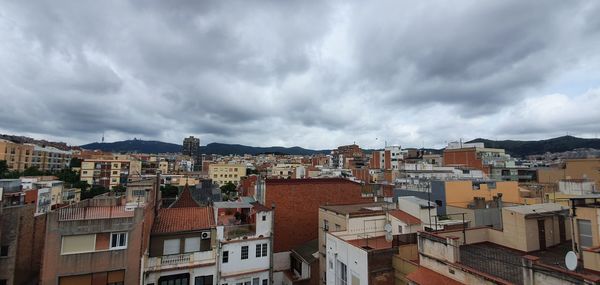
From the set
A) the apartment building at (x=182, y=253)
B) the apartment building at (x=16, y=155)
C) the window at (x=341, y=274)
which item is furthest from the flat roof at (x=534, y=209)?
the apartment building at (x=16, y=155)

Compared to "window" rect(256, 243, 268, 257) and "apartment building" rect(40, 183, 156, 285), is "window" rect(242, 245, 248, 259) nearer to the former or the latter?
"window" rect(256, 243, 268, 257)

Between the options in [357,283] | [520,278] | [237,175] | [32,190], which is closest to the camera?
[520,278]

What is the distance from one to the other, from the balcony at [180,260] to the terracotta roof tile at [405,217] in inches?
563

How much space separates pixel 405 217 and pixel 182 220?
17437 millimetres

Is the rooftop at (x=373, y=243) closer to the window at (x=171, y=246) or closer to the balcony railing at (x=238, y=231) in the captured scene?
the balcony railing at (x=238, y=231)

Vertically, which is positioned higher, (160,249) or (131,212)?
(131,212)

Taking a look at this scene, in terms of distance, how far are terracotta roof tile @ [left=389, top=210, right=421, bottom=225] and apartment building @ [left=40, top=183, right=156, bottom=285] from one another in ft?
59.3

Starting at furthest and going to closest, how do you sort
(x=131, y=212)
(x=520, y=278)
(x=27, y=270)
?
(x=27, y=270) → (x=131, y=212) → (x=520, y=278)

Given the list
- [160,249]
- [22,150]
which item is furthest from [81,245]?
[22,150]

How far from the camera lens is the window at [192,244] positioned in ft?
74.8

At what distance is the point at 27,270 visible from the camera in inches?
953

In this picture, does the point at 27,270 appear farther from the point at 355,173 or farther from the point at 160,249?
the point at 355,173

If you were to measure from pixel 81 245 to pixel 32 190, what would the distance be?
33295 mm

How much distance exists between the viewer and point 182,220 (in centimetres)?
2417
